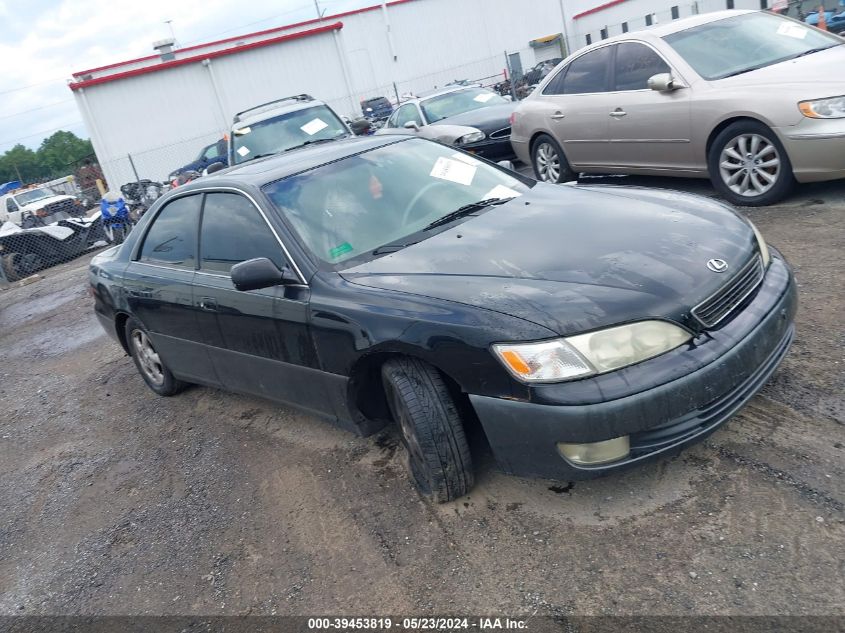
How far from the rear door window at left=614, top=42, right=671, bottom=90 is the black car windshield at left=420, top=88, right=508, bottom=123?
4.53 meters

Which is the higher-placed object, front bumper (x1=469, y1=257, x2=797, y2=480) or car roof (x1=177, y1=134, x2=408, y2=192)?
car roof (x1=177, y1=134, x2=408, y2=192)

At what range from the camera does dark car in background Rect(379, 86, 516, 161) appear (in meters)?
10.1

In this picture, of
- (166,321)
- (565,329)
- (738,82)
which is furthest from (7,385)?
(738,82)

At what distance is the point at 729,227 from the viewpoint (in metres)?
3.24

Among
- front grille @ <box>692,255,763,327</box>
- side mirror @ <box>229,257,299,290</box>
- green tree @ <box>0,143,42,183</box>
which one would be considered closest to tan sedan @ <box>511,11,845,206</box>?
front grille @ <box>692,255,763,327</box>

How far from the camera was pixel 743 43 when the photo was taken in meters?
6.34

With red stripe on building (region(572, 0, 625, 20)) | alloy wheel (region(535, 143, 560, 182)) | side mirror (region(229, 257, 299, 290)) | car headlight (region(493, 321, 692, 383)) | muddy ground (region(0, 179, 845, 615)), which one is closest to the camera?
muddy ground (region(0, 179, 845, 615))

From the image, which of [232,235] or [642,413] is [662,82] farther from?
[642,413]

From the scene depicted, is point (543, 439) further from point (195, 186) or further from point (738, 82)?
point (738, 82)

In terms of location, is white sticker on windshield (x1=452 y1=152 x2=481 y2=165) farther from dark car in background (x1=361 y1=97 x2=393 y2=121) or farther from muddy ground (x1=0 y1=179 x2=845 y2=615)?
dark car in background (x1=361 y1=97 x2=393 y2=121)

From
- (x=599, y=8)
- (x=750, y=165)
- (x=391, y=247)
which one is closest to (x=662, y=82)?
(x=750, y=165)

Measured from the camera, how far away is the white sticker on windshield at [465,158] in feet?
13.9

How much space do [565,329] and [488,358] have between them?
313mm

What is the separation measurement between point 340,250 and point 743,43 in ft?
16.2
